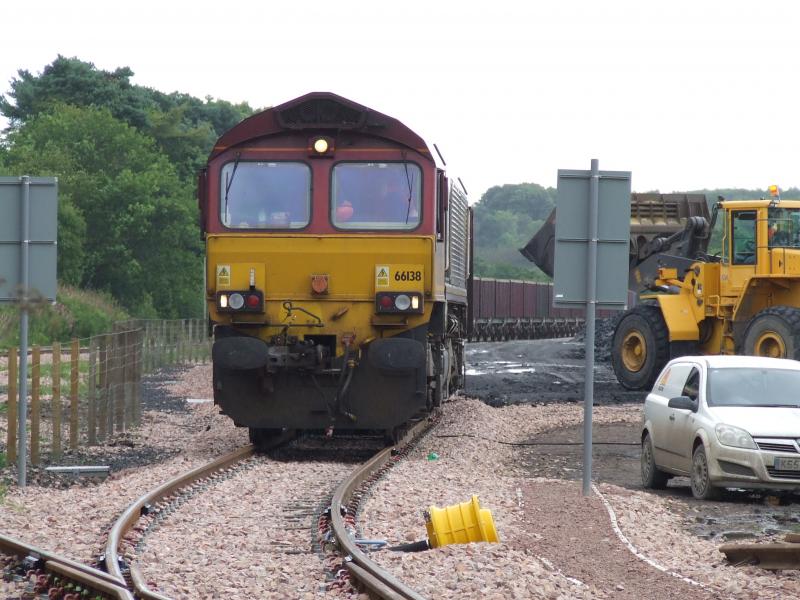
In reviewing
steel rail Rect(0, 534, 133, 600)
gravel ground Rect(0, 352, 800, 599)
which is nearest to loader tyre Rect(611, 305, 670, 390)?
gravel ground Rect(0, 352, 800, 599)

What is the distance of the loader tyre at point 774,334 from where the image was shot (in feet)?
72.8

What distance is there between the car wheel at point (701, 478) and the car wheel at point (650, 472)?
103cm

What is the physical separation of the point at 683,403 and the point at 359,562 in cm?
620

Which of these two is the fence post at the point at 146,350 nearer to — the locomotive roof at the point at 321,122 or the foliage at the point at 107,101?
the locomotive roof at the point at 321,122

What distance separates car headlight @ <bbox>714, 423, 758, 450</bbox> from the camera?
13.0 m

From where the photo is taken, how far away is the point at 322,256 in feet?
52.2

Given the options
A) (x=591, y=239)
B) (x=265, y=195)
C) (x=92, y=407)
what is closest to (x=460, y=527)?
(x=591, y=239)

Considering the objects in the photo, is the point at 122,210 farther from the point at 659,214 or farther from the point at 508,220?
the point at 508,220

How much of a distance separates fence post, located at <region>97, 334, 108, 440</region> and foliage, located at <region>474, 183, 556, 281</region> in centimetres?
11384

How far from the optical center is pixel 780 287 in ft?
79.6

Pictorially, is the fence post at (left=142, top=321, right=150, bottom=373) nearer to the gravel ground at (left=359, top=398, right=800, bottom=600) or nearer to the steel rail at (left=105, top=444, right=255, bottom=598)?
the steel rail at (left=105, top=444, right=255, bottom=598)

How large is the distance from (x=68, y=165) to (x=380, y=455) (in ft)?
148

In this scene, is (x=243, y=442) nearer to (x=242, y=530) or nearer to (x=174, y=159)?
(x=242, y=530)

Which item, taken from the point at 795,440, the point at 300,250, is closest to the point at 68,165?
the point at 300,250
